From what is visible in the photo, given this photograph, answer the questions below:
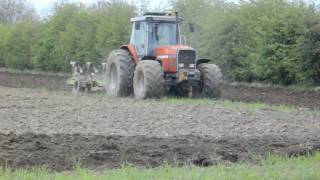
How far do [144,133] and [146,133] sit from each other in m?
0.04

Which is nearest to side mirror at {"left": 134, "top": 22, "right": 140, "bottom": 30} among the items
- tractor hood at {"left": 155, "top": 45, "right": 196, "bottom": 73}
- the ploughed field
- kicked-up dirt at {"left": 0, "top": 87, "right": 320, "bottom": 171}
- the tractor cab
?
the tractor cab

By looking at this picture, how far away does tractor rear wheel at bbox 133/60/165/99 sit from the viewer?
18.0 m

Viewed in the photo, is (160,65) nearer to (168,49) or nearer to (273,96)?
(168,49)

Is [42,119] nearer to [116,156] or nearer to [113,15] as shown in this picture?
[116,156]

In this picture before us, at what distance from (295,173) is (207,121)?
572 cm

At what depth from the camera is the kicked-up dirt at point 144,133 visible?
8797 mm

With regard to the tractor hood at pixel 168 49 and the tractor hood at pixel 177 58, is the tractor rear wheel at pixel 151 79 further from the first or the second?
the tractor hood at pixel 168 49

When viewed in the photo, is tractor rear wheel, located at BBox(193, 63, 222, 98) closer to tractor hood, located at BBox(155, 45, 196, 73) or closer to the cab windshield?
tractor hood, located at BBox(155, 45, 196, 73)

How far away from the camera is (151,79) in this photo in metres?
18.0

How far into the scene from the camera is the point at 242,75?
27625mm

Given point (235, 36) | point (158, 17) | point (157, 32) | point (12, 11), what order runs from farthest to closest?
point (12, 11)
point (235, 36)
point (157, 32)
point (158, 17)

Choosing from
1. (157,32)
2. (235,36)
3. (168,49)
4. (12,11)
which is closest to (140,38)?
(157,32)

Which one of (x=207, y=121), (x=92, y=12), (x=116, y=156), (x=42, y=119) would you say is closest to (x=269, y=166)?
(x=116, y=156)

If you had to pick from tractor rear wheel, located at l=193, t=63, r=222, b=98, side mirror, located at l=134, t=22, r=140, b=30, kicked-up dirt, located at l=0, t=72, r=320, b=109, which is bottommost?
kicked-up dirt, located at l=0, t=72, r=320, b=109
